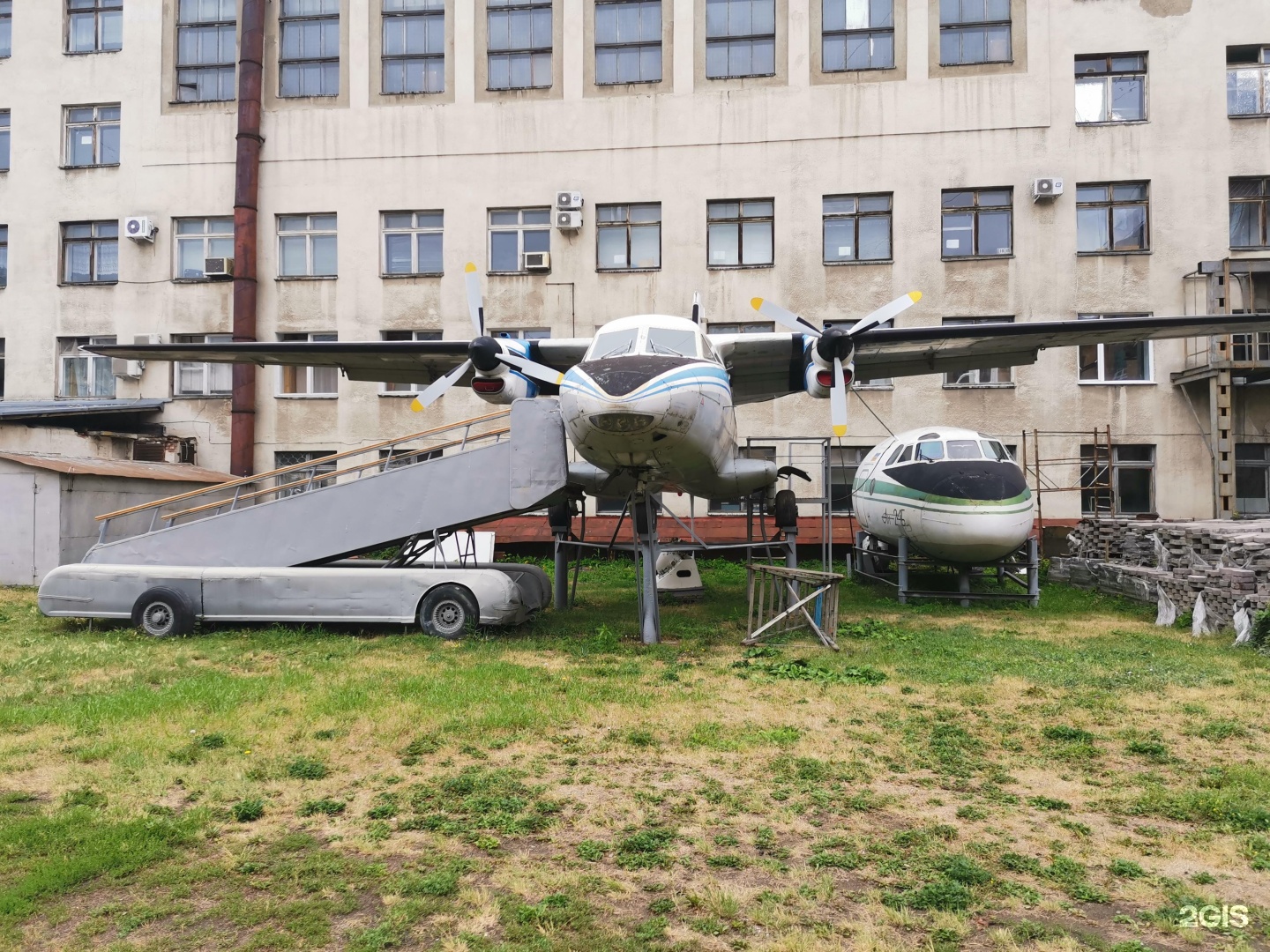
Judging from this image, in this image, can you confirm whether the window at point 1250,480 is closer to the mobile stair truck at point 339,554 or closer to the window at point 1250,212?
the window at point 1250,212

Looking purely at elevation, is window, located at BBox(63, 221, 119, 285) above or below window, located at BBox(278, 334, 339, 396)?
above

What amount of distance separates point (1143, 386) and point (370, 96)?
22.8 metres

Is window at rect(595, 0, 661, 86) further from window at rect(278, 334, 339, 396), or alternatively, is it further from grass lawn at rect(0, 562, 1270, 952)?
grass lawn at rect(0, 562, 1270, 952)

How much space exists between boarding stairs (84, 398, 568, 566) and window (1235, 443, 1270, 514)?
19716 millimetres

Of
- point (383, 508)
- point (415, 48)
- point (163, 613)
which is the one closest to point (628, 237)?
point (415, 48)

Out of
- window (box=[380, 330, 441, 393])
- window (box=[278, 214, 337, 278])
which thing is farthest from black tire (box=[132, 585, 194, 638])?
window (box=[278, 214, 337, 278])

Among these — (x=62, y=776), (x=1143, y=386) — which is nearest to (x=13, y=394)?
(x=62, y=776)

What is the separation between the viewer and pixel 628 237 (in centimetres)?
2341

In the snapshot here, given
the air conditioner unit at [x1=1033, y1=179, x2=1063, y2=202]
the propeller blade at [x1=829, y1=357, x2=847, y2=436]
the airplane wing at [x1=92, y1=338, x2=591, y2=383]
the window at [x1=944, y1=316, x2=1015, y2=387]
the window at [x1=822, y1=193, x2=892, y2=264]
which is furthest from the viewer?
the window at [x1=822, y1=193, x2=892, y2=264]

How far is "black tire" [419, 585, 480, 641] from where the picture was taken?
35.9ft

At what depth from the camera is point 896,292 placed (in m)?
22.1

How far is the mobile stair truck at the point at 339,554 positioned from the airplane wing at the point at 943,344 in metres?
4.08

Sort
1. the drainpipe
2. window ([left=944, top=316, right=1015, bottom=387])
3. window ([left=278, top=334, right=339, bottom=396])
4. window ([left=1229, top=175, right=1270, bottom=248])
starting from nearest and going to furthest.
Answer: window ([left=1229, top=175, right=1270, bottom=248])
window ([left=944, top=316, right=1015, bottom=387])
the drainpipe
window ([left=278, top=334, right=339, bottom=396])

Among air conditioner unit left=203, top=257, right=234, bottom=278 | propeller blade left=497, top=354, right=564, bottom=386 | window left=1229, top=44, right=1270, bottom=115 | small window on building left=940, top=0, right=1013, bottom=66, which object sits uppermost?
small window on building left=940, top=0, right=1013, bottom=66
